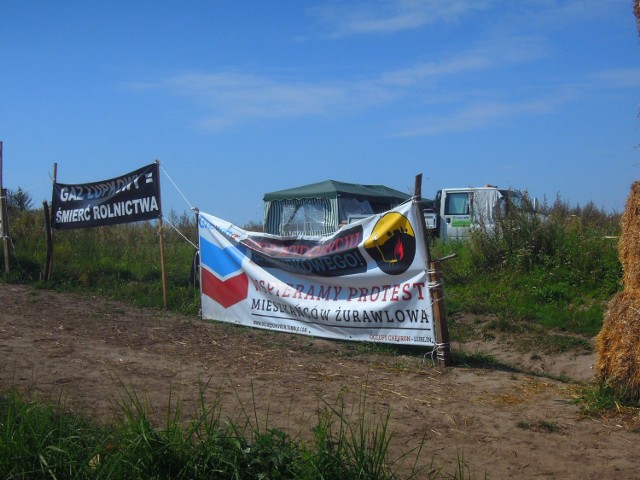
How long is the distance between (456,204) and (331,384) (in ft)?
39.9

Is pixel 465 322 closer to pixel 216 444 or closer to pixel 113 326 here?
pixel 113 326

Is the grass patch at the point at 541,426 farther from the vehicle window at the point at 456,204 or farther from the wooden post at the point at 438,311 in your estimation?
the vehicle window at the point at 456,204

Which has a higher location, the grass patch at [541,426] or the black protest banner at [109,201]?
the black protest banner at [109,201]

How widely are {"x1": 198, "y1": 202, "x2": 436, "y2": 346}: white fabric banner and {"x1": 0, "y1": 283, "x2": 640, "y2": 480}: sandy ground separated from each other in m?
0.29

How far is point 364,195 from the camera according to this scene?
2169 centimetres

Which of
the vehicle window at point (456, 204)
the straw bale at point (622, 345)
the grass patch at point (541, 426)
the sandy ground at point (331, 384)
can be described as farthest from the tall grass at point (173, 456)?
the vehicle window at point (456, 204)

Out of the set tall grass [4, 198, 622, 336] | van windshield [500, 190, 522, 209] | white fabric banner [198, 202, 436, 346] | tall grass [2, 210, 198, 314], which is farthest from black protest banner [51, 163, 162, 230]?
van windshield [500, 190, 522, 209]

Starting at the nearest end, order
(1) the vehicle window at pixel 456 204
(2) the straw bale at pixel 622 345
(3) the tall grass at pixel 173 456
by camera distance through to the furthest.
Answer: (3) the tall grass at pixel 173 456, (2) the straw bale at pixel 622 345, (1) the vehicle window at pixel 456 204

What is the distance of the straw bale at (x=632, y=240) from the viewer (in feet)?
21.6

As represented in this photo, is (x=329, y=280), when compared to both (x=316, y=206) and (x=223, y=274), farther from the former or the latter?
(x=316, y=206)

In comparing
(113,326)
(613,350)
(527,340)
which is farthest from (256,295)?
(613,350)

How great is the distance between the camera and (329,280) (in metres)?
9.17

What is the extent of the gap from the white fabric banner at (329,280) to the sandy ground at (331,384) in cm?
29

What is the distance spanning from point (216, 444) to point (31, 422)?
119cm
